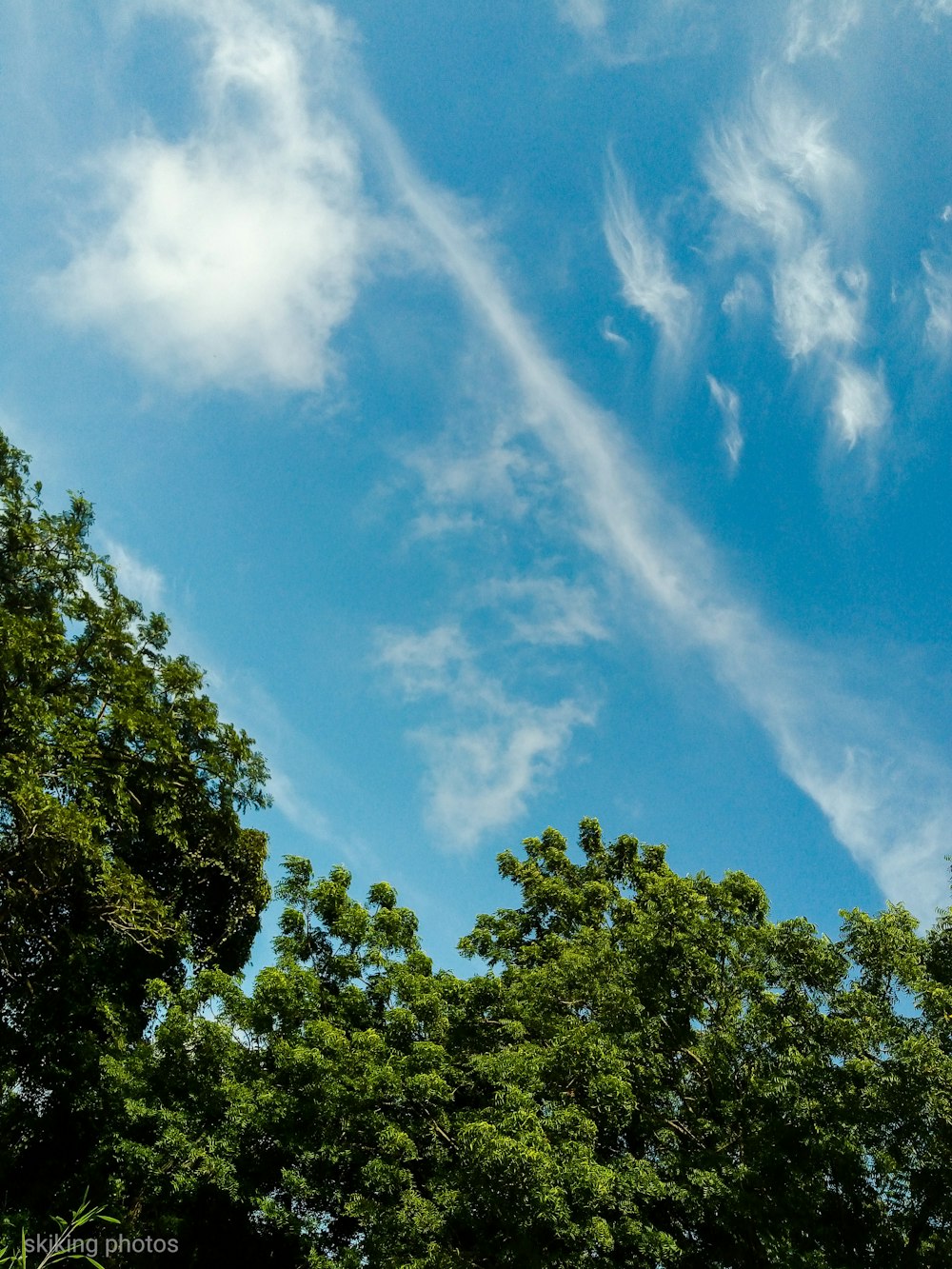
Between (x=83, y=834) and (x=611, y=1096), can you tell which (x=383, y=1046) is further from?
(x=83, y=834)

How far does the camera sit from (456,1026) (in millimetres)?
16203

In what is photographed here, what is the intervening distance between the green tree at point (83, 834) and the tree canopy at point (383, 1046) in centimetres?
7

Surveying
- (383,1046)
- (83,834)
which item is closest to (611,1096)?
(383,1046)

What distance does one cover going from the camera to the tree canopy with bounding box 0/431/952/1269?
12.0m

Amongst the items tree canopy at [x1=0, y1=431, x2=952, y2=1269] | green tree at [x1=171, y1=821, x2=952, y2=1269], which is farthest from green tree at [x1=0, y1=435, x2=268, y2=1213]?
green tree at [x1=171, y1=821, x2=952, y2=1269]

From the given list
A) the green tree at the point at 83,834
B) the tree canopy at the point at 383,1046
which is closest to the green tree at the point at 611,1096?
the tree canopy at the point at 383,1046

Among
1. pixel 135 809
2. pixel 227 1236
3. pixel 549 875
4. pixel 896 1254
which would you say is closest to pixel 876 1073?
pixel 896 1254

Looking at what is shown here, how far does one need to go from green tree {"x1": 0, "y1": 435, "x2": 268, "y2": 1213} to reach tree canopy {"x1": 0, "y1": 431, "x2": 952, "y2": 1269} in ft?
0.22

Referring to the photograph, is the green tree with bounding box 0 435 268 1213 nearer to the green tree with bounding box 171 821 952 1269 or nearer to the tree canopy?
the tree canopy

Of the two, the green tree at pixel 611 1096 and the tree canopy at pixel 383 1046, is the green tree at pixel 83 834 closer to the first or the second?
the tree canopy at pixel 383 1046

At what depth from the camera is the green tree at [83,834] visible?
14578 millimetres

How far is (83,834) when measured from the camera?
13.6 m

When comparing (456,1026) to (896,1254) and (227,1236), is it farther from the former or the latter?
(896,1254)

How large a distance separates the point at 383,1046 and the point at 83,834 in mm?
6357
